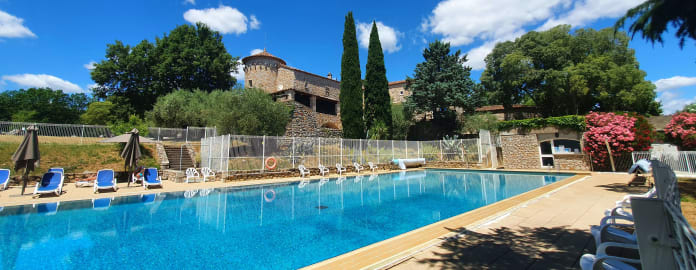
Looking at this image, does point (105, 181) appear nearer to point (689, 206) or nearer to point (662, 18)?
point (662, 18)

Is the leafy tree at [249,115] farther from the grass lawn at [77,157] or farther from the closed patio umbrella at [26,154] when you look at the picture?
the closed patio umbrella at [26,154]

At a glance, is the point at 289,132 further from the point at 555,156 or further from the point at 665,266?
the point at 665,266

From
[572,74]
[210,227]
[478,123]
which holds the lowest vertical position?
[210,227]

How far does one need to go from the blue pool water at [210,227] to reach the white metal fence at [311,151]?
10.5ft

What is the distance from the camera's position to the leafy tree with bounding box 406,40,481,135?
22750 mm

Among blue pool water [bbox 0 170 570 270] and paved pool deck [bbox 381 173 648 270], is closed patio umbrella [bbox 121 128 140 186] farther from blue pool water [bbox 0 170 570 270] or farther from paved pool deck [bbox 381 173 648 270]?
paved pool deck [bbox 381 173 648 270]

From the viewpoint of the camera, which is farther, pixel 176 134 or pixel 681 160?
pixel 176 134

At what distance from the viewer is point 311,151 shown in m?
15.1

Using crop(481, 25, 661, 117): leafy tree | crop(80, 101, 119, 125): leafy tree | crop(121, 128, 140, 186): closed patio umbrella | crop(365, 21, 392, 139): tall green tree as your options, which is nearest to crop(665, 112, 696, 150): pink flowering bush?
crop(481, 25, 661, 117): leafy tree

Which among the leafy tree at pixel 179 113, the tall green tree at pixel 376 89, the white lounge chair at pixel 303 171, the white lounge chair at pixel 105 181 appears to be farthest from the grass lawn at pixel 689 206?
the leafy tree at pixel 179 113

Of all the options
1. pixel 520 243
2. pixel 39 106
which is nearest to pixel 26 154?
pixel 520 243

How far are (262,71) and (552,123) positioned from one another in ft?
87.3

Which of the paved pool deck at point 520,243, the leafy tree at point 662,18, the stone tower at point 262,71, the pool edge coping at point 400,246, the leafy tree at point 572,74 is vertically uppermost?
the stone tower at point 262,71

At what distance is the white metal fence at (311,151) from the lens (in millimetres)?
12586
